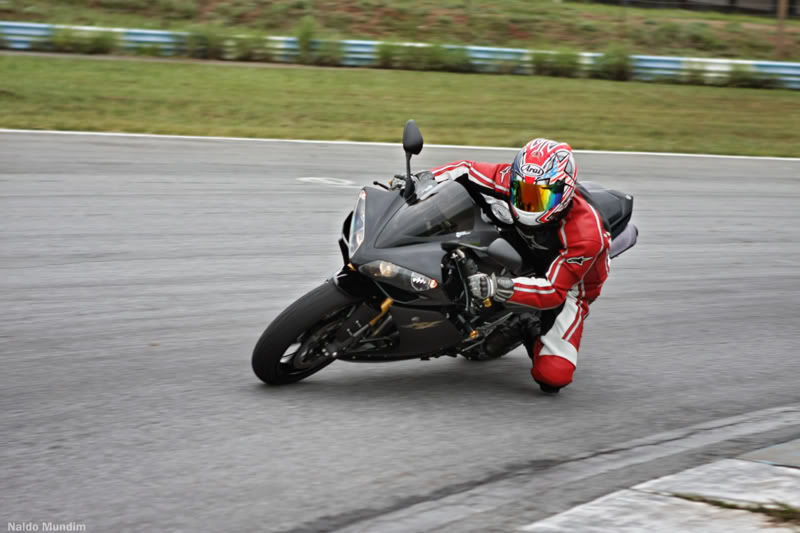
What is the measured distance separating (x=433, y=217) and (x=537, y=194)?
540 millimetres

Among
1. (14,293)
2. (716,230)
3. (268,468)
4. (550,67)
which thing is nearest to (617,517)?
(268,468)

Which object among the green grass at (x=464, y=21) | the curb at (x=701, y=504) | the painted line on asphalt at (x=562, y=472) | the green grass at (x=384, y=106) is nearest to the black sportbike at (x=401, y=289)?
the painted line on asphalt at (x=562, y=472)

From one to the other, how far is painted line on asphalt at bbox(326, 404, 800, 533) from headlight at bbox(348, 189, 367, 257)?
130 centimetres

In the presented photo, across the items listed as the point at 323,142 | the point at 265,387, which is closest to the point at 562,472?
the point at 265,387

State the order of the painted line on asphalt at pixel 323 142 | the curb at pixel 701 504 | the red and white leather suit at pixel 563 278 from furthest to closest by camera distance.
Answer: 1. the painted line on asphalt at pixel 323 142
2. the red and white leather suit at pixel 563 278
3. the curb at pixel 701 504

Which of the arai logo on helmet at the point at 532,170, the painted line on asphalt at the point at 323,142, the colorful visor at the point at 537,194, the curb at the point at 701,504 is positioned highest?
the arai logo on helmet at the point at 532,170

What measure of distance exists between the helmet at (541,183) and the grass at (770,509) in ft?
5.16

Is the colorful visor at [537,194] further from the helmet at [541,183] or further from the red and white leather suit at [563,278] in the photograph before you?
the red and white leather suit at [563,278]

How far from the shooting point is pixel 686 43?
995 inches

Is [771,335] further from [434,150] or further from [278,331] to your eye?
[434,150]

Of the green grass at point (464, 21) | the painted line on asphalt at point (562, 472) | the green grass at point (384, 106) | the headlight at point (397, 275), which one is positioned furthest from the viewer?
the green grass at point (464, 21)

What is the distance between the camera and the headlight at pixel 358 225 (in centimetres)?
455

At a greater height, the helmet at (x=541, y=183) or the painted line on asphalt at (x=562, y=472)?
the helmet at (x=541, y=183)

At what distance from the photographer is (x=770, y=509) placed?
369 cm
